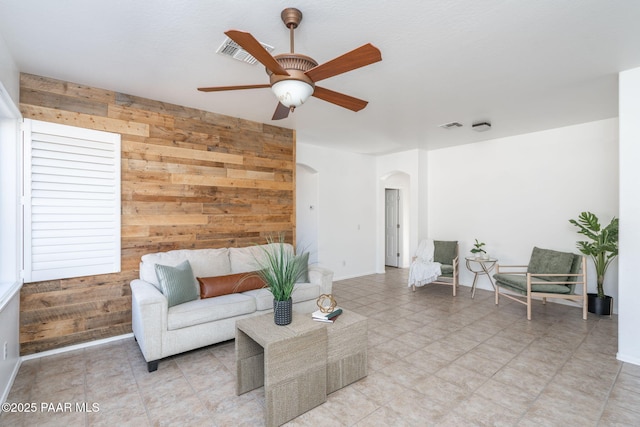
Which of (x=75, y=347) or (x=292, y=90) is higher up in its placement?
(x=292, y=90)

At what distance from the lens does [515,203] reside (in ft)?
17.1

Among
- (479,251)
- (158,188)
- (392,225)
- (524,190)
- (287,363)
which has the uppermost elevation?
(524,190)

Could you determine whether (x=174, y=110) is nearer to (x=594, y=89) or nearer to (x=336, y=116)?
(x=336, y=116)

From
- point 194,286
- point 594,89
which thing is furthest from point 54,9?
point 594,89

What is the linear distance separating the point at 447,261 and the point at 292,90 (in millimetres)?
4814

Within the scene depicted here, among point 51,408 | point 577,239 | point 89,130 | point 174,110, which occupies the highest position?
point 174,110

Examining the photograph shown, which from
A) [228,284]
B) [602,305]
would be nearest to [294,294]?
[228,284]

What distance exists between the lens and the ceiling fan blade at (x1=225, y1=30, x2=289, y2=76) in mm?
1444

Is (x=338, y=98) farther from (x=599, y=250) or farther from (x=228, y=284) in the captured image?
(x=599, y=250)

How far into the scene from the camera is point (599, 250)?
395 centimetres

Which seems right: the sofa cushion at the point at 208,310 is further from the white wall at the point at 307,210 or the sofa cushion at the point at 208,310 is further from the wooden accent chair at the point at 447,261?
the wooden accent chair at the point at 447,261

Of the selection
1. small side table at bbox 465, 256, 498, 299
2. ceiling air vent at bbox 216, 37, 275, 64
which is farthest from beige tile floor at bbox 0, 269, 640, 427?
ceiling air vent at bbox 216, 37, 275, 64

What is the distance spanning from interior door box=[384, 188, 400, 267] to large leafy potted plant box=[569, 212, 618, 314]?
4.09 meters

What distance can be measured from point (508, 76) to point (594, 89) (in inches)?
45.5
